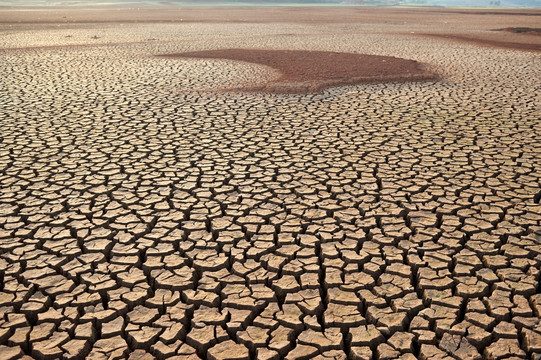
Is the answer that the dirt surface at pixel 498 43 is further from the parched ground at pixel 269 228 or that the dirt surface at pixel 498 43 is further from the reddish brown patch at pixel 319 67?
the parched ground at pixel 269 228

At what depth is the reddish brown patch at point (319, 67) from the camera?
902cm

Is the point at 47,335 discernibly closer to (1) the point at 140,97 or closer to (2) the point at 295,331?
(2) the point at 295,331

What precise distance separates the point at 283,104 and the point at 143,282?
5.06 m

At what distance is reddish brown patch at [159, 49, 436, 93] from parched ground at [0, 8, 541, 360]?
1.51 m

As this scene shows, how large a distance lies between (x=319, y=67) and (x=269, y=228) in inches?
323

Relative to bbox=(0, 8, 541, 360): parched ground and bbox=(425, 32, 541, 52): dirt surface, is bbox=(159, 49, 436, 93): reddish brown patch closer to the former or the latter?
bbox=(0, 8, 541, 360): parched ground

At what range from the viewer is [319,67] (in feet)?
36.2

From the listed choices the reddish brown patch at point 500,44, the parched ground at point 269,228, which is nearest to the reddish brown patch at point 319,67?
the parched ground at point 269,228

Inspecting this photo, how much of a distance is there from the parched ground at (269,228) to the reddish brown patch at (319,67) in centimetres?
151

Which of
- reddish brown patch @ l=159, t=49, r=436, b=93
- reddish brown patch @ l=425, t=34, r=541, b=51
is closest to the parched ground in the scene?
reddish brown patch @ l=159, t=49, r=436, b=93

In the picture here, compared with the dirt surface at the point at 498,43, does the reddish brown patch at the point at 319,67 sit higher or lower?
lower

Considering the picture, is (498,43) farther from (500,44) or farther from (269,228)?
(269,228)

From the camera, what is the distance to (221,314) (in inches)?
101

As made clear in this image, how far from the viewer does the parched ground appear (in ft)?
8.00
